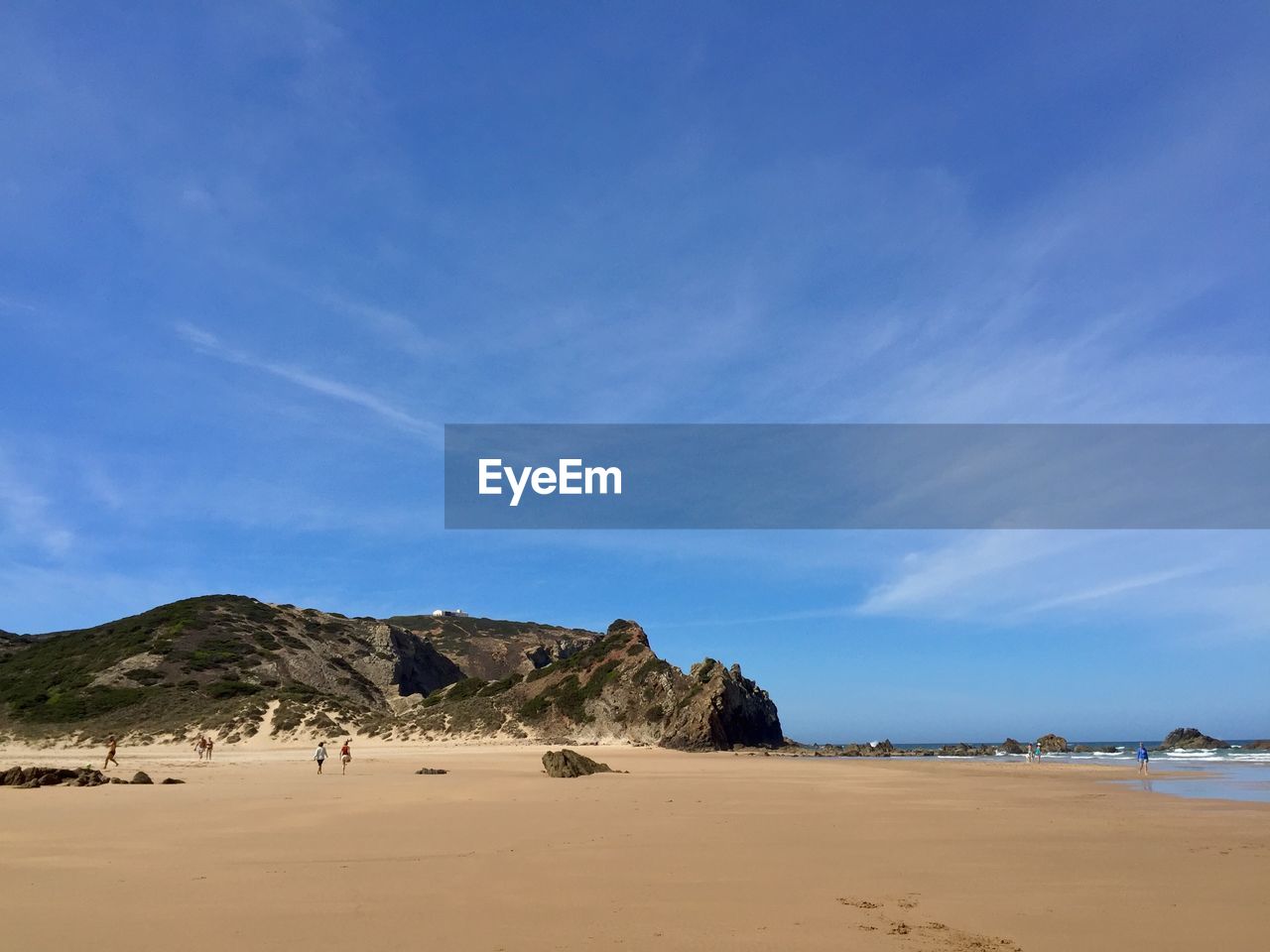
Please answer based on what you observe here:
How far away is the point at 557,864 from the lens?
35.2ft

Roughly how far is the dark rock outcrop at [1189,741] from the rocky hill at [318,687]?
52356 mm

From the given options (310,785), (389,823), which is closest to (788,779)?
(310,785)

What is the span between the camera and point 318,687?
89500mm

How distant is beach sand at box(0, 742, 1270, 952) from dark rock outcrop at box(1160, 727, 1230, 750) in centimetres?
9081

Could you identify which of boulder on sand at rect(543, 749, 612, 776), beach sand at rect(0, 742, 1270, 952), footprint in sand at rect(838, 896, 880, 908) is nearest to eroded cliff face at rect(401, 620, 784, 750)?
boulder on sand at rect(543, 749, 612, 776)

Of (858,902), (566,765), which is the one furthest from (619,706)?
(858,902)

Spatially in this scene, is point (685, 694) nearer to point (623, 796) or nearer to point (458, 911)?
point (623, 796)

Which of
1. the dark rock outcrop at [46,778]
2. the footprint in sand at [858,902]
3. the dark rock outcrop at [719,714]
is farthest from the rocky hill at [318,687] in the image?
the footprint in sand at [858,902]

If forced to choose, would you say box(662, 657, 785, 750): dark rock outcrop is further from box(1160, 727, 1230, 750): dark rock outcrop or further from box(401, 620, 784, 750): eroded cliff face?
box(1160, 727, 1230, 750): dark rock outcrop

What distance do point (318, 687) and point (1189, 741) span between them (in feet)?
339

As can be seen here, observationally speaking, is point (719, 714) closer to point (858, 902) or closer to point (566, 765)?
point (566, 765)

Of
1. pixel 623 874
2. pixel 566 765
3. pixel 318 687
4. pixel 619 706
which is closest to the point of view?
pixel 623 874

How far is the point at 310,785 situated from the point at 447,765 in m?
14.0

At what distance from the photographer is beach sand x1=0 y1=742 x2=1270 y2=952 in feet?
24.3
